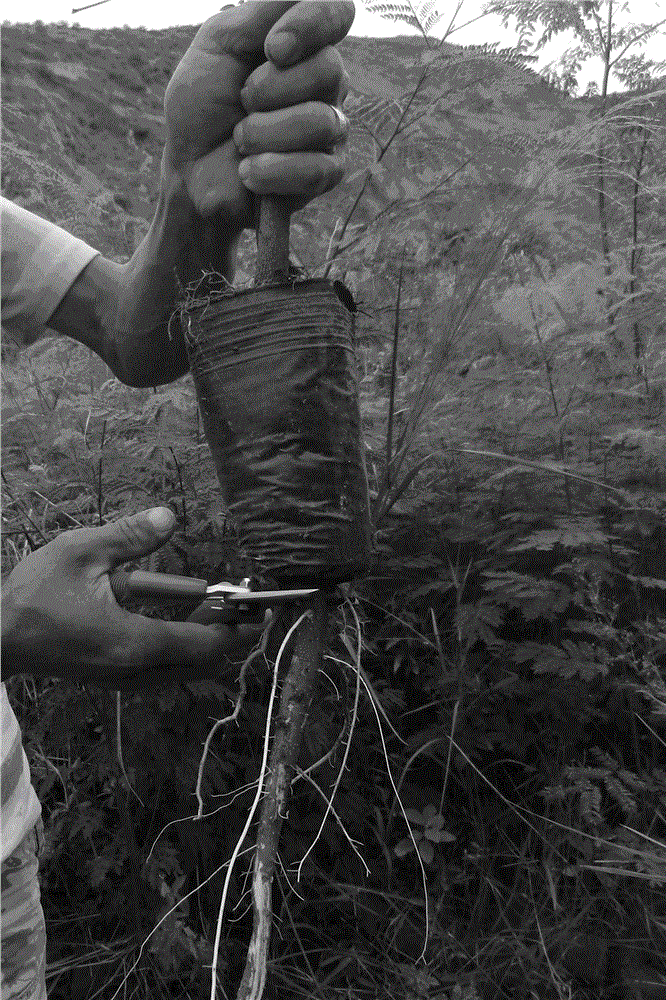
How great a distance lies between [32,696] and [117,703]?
1.56 feet

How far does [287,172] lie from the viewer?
129 cm

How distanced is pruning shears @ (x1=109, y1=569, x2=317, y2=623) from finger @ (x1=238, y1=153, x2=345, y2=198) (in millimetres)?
686

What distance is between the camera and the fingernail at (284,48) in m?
1.23

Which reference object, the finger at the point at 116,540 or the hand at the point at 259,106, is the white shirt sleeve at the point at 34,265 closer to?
the hand at the point at 259,106

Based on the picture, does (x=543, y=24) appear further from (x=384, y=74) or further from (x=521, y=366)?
(x=521, y=366)

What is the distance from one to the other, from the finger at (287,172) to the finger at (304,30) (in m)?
0.15

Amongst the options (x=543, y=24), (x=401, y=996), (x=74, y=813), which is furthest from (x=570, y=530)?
(x=543, y=24)

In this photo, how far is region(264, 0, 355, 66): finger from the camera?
124 cm

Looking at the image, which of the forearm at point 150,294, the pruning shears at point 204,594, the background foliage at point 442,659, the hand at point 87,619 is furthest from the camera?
the background foliage at point 442,659

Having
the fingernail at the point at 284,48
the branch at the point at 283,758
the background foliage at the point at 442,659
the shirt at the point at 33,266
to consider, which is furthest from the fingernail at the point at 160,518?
the fingernail at the point at 284,48

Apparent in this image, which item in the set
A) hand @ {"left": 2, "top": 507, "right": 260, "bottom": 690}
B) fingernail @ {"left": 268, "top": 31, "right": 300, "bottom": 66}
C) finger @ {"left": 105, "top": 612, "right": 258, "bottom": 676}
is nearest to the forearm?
fingernail @ {"left": 268, "top": 31, "right": 300, "bottom": 66}

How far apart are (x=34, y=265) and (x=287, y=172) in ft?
2.12

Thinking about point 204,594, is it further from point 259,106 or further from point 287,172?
point 259,106

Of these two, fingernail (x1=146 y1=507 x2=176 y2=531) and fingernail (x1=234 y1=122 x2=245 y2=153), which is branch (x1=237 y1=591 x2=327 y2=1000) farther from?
fingernail (x1=234 y1=122 x2=245 y2=153)
